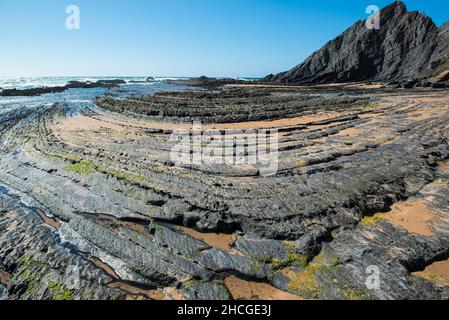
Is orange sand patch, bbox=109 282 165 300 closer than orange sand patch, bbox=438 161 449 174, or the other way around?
orange sand patch, bbox=109 282 165 300

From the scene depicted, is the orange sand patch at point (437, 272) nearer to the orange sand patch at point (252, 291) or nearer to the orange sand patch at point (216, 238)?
the orange sand patch at point (252, 291)

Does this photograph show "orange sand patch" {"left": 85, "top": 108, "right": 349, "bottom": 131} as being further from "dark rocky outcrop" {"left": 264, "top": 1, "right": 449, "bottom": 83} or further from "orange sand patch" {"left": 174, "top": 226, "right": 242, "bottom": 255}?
"dark rocky outcrop" {"left": 264, "top": 1, "right": 449, "bottom": 83}

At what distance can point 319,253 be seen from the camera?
664 cm

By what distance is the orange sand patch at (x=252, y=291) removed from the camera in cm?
565

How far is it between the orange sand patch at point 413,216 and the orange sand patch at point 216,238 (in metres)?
4.29

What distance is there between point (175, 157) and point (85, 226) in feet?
16.6

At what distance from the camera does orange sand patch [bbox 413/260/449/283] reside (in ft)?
19.0

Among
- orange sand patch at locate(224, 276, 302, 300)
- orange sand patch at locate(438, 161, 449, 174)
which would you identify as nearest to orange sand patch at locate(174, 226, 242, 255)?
orange sand patch at locate(224, 276, 302, 300)

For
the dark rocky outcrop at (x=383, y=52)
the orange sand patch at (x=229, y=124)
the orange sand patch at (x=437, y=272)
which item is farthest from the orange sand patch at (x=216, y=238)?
the dark rocky outcrop at (x=383, y=52)

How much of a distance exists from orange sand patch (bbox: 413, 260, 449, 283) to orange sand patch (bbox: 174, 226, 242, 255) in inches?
155

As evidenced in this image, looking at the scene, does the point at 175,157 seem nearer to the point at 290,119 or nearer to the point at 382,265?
the point at 382,265

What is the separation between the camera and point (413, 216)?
7852 mm

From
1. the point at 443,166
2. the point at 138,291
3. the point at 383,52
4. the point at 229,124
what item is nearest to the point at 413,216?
the point at 443,166
